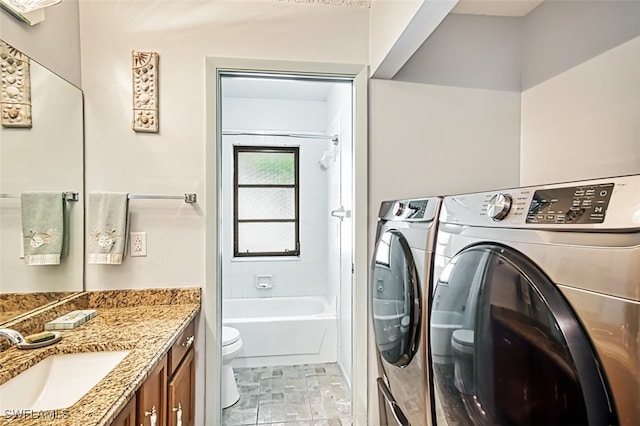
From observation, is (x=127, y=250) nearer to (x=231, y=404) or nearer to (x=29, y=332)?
(x=29, y=332)

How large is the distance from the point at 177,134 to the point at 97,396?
129 centimetres

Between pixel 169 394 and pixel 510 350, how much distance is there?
→ 127 centimetres

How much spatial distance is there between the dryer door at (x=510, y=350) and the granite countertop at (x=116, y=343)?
0.92 meters

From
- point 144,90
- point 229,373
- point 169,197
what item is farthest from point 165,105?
point 229,373

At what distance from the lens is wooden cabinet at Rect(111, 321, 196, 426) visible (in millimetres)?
1080

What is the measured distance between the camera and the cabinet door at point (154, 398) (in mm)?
1095

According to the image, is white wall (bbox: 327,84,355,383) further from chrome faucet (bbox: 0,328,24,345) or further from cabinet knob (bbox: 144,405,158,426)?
chrome faucet (bbox: 0,328,24,345)

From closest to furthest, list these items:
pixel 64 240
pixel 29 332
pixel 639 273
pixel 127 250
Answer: pixel 639 273, pixel 29 332, pixel 64 240, pixel 127 250

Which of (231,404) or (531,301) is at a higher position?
(531,301)

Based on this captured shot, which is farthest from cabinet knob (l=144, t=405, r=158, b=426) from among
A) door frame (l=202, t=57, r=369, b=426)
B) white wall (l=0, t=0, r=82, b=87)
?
white wall (l=0, t=0, r=82, b=87)

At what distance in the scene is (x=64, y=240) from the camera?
1.62m

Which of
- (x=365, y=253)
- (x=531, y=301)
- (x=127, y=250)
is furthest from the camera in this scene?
(x=365, y=253)

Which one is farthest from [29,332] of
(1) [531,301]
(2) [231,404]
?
(1) [531,301]

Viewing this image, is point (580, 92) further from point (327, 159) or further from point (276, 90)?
point (276, 90)
